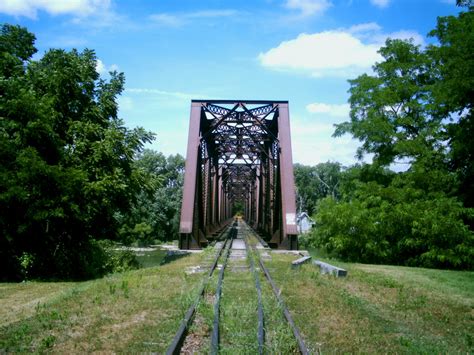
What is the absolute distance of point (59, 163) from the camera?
1095 centimetres

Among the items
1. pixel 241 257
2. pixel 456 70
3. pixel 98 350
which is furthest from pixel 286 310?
pixel 456 70

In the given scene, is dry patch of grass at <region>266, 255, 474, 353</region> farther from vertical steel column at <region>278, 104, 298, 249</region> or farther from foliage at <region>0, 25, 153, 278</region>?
foliage at <region>0, 25, 153, 278</region>

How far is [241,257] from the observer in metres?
13.4

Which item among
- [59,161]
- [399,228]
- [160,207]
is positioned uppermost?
[160,207]

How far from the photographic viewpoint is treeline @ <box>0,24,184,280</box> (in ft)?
33.1

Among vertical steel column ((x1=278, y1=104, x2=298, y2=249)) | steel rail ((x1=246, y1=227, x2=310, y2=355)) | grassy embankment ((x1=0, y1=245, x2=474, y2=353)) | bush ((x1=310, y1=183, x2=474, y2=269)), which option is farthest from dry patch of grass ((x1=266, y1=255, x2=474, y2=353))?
vertical steel column ((x1=278, y1=104, x2=298, y2=249))

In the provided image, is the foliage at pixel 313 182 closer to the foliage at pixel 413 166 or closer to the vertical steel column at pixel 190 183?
the foliage at pixel 413 166

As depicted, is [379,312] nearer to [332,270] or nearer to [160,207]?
[332,270]

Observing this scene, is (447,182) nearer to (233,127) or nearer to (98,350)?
(233,127)

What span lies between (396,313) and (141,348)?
12.8 feet

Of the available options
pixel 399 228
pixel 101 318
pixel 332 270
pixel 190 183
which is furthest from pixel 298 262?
pixel 399 228

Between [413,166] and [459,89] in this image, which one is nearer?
[459,89]

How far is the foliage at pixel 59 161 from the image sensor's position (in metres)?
10.1

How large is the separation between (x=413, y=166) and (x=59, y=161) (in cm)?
1328
